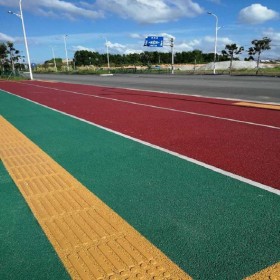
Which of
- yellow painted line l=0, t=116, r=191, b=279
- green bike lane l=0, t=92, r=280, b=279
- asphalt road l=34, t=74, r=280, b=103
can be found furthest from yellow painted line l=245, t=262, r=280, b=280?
asphalt road l=34, t=74, r=280, b=103

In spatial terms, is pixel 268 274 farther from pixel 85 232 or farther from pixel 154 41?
pixel 154 41

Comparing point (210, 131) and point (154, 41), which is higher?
point (154, 41)

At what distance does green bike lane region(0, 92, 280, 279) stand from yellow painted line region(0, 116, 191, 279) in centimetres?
10

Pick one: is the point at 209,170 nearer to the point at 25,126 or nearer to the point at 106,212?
the point at 106,212

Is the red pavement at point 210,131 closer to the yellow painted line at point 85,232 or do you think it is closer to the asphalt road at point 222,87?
the yellow painted line at point 85,232

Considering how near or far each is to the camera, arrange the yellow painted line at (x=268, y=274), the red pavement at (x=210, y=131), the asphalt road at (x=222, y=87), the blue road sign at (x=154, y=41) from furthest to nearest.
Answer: the blue road sign at (x=154, y=41) → the asphalt road at (x=222, y=87) → the red pavement at (x=210, y=131) → the yellow painted line at (x=268, y=274)

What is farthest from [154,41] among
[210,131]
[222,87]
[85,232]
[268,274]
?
[268,274]

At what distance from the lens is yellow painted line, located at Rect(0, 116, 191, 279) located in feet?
8.53

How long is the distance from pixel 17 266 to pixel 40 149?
3860mm

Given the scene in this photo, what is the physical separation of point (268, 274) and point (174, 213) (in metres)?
1.23

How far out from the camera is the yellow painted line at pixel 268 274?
7.98ft

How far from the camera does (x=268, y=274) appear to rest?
2.47m

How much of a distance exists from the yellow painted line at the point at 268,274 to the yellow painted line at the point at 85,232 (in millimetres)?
560

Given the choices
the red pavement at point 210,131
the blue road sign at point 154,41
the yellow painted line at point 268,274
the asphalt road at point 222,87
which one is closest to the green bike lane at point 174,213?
the yellow painted line at point 268,274
